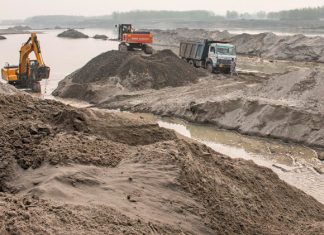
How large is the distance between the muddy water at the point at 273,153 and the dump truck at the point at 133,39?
19190 millimetres

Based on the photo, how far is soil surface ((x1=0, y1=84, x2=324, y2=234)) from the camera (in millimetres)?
6215

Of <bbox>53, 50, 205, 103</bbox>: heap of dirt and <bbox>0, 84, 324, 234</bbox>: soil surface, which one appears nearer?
<bbox>0, 84, 324, 234</bbox>: soil surface

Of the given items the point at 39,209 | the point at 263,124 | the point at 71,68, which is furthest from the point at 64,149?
the point at 71,68

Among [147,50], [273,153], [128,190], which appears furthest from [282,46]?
[128,190]

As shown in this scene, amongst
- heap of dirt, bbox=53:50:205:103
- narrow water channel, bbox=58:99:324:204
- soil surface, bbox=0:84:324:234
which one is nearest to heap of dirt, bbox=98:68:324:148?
narrow water channel, bbox=58:99:324:204

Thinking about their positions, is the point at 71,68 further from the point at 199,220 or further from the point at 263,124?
the point at 199,220

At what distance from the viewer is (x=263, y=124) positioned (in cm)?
1748

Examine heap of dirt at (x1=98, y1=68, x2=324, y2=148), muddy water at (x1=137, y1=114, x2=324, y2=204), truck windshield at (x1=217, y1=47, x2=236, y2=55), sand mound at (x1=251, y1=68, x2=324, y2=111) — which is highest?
truck windshield at (x1=217, y1=47, x2=236, y2=55)

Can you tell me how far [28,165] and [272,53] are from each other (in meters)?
48.4

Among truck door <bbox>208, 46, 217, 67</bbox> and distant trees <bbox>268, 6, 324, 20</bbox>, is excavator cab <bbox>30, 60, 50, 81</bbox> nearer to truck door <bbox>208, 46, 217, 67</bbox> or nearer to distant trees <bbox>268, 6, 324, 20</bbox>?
truck door <bbox>208, 46, 217, 67</bbox>

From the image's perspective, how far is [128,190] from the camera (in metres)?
7.55

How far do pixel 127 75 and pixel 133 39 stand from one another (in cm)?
1116

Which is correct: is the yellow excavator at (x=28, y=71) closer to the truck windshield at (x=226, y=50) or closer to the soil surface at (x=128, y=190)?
the truck windshield at (x=226, y=50)

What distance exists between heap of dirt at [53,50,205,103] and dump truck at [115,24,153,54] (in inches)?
271
